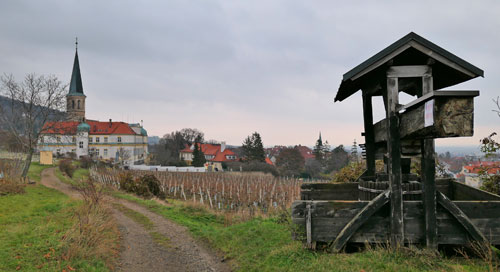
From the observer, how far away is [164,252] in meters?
7.75

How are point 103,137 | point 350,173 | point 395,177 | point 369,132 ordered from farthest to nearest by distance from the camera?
point 103,137 → point 350,173 → point 369,132 → point 395,177

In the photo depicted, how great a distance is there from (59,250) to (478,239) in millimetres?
7228

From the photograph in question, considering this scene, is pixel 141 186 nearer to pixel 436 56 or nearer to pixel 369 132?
pixel 369 132

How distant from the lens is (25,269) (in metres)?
5.62

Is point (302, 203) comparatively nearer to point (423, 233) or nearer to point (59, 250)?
point (423, 233)

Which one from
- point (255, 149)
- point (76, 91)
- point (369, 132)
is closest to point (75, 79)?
point (76, 91)

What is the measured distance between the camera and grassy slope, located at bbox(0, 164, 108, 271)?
5.90m

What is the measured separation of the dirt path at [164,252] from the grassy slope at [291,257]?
43 cm

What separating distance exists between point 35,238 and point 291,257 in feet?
19.7

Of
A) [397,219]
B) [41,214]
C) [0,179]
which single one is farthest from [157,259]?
[0,179]

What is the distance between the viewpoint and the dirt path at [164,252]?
668 centimetres

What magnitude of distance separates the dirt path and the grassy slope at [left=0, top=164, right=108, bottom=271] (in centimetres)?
95

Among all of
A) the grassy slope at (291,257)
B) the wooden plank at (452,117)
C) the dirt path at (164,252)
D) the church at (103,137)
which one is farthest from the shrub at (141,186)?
the church at (103,137)

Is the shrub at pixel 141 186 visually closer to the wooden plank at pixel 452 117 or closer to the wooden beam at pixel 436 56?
the wooden beam at pixel 436 56
